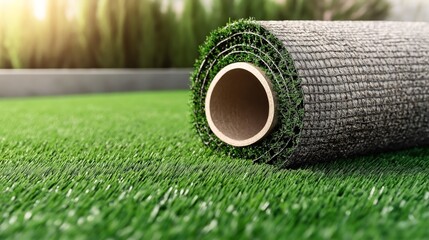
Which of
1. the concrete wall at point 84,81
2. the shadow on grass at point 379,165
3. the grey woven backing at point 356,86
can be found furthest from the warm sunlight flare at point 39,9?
the shadow on grass at point 379,165

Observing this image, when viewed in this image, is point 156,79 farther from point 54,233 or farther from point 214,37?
point 54,233

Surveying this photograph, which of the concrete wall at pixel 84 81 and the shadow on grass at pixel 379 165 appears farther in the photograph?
the concrete wall at pixel 84 81

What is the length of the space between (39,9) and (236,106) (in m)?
6.15

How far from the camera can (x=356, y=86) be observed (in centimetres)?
224

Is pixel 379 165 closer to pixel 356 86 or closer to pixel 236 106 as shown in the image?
pixel 356 86

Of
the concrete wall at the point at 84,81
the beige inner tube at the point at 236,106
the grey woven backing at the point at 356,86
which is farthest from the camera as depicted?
the concrete wall at the point at 84,81

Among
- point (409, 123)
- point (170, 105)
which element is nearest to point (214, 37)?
point (409, 123)

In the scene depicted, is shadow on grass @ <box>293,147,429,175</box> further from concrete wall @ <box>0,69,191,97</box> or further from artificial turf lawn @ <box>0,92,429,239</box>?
concrete wall @ <box>0,69,191,97</box>

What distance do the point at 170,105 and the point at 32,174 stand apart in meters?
3.20

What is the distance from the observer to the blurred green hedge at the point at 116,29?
7965mm

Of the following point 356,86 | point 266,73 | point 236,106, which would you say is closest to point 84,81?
point 236,106

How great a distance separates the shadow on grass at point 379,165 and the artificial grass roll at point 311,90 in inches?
1.5

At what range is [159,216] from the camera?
1534mm

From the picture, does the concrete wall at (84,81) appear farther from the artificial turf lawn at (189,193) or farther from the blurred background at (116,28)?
the artificial turf lawn at (189,193)
